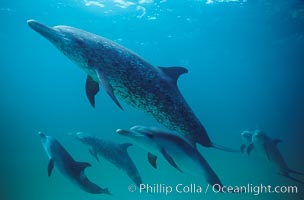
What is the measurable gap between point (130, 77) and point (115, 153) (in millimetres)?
4879

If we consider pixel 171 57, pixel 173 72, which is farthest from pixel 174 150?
pixel 171 57

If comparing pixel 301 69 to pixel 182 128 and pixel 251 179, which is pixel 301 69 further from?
pixel 182 128

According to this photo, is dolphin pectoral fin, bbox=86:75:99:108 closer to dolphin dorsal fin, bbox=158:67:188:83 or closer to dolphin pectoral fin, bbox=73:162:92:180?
dolphin dorsal fin, bbox=158:67:188:83

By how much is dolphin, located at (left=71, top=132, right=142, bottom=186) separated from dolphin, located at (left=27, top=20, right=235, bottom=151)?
13.9ft

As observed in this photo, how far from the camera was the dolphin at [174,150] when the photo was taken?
5.60 metres

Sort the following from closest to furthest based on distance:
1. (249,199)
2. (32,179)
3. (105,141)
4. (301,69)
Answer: (105,141)
(249,199)
(32,179)
(301,69)

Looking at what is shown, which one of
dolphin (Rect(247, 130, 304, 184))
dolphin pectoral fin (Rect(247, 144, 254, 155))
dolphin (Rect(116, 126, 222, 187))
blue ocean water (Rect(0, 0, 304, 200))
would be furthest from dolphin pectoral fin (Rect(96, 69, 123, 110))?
blue ocean water (Rect(0, 0, 304, 200))

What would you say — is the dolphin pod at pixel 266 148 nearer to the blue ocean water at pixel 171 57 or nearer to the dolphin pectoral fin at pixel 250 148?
the dolphin pectoral fin at pixel 250 148

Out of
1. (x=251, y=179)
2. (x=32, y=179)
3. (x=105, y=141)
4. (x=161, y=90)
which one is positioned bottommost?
(x=32, y=179)

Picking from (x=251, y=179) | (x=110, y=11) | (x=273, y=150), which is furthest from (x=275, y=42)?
(x=273, y=150)

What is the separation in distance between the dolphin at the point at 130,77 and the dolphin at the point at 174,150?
141 centimetres

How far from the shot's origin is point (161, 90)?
4.18 meters

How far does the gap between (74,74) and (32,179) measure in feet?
135

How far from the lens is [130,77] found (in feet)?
13.3
